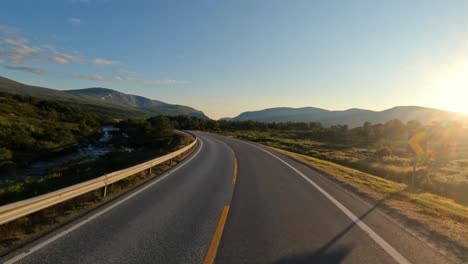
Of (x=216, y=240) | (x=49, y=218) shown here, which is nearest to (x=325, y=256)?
(x=216, y=240)

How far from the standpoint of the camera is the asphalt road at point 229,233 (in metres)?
5.31

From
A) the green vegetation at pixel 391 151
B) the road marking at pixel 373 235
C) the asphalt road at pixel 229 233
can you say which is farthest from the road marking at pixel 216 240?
the green vegetation at pixel 391 151

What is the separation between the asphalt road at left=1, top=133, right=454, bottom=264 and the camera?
5309 millimetres

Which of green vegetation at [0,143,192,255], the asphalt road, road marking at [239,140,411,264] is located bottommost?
green vegetation at [0,143,192,255]

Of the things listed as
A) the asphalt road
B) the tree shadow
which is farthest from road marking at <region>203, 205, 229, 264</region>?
the tree shadow

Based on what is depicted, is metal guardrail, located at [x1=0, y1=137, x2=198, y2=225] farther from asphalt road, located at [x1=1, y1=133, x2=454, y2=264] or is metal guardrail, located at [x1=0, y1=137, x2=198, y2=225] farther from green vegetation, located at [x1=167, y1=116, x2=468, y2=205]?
green vegetation, located at [x1=167, y1=116, x2=468, y2=205]

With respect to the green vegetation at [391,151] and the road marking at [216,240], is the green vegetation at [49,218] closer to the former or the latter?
the road marking at [216,240]

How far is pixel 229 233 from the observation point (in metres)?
6.50

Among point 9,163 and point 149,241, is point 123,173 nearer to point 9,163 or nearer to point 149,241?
point 149,241

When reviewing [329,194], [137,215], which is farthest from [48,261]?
[329,194]

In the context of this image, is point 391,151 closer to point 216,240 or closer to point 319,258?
point 319,258

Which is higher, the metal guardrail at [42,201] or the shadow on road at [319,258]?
the metal guardrail at [42,201]

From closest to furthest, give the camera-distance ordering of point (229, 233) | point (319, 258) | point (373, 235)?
point (319, 258)
point (229, 233)
point (373, 235)

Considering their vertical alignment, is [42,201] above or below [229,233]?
above
